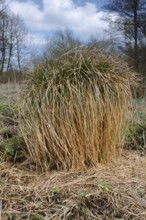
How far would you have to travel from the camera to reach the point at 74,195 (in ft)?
6.39

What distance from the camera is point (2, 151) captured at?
2.58 meters

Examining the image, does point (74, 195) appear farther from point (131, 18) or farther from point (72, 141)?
point (131, 18)

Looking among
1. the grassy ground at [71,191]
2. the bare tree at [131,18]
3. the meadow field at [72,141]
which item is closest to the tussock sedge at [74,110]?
the meadow field at [72,141]

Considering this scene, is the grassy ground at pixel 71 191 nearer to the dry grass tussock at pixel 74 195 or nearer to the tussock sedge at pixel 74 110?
the dry grass tussock at pixel 74 195

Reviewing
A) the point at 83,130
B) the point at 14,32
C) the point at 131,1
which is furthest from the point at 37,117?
the point at 131,1

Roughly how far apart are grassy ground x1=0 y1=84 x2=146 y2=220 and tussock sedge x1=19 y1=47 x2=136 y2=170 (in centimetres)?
13

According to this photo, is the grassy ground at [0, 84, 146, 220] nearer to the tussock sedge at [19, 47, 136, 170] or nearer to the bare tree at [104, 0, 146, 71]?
the tussock sedge at [19, 47, 136, 170]

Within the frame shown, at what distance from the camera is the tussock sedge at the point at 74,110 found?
7.65 ft

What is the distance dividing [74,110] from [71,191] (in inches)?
24.5

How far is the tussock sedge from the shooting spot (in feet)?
7.65

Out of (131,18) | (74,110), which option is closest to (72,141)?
(74,110)

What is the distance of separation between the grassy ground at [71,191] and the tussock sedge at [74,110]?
0.43 feet

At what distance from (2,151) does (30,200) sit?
2.37 ft

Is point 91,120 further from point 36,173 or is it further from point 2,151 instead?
point 2,151
